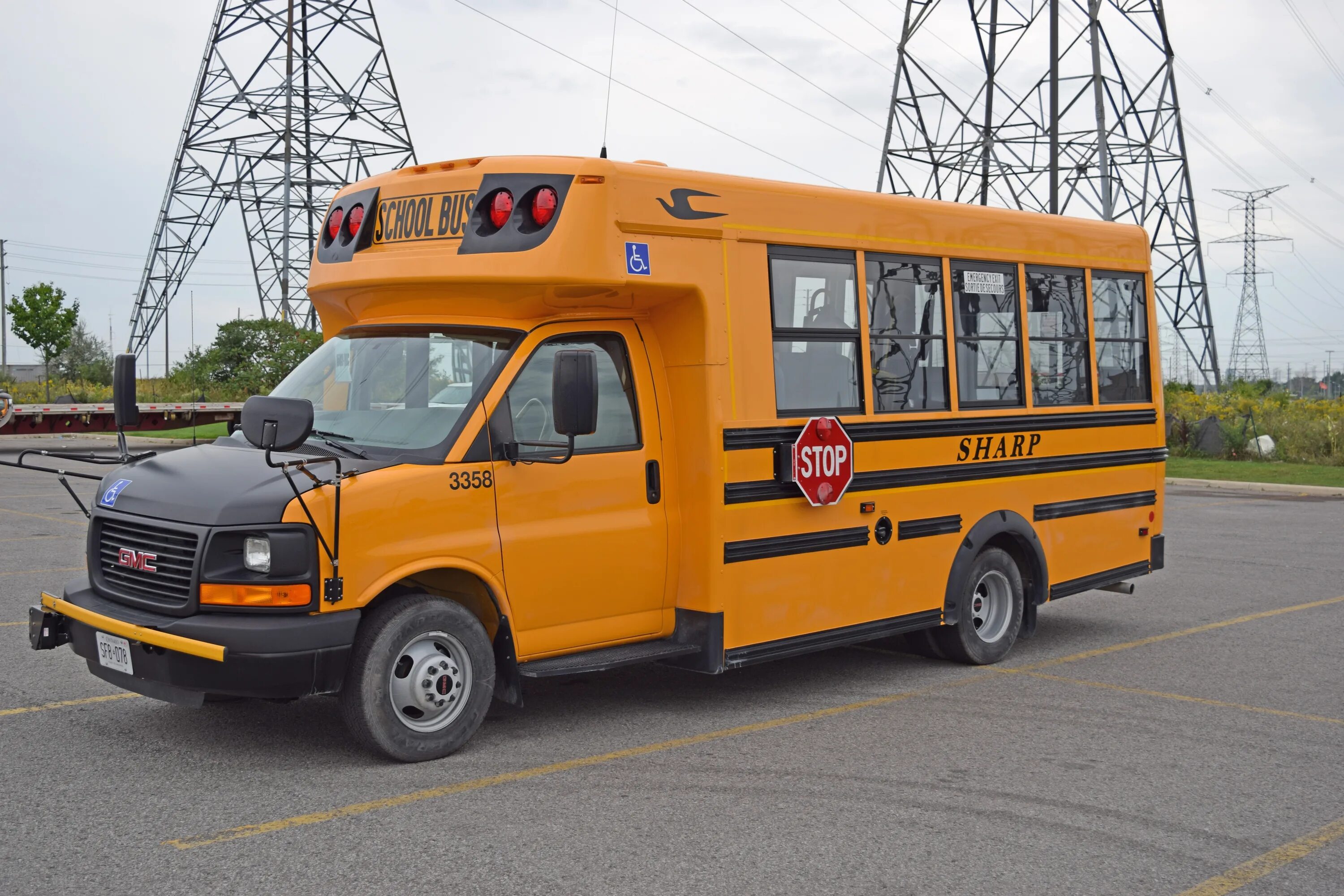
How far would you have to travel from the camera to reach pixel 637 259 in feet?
20.5

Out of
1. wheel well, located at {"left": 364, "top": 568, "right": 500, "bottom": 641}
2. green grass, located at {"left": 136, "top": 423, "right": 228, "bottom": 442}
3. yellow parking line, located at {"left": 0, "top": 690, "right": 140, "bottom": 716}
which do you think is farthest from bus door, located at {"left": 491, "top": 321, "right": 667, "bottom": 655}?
green grass, located at {"left": 136, "top": 423, "right": 228, "bottom": 442}

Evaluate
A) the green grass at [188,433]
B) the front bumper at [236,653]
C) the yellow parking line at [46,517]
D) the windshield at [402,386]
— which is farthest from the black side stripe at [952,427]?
the green grass at [188,433]

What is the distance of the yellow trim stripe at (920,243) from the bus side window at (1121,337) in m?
0.11

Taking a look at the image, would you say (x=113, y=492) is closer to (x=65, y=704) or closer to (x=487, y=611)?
(x=65, y=704)

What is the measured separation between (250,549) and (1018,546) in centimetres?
519

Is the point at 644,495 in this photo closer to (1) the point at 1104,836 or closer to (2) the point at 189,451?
(2) the point at 189,451

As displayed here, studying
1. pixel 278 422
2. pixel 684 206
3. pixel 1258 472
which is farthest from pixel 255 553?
pixel 1258 472

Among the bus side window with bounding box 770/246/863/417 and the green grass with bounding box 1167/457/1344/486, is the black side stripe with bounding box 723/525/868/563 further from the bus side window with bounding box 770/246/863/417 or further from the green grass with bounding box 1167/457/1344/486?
the green grass with bounding box 1167/457/1344/486

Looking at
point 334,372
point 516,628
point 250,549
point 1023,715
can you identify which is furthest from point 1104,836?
point 334,372

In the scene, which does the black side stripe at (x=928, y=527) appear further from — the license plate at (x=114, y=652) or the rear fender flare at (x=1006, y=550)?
the license plate at (x=114, y=652)

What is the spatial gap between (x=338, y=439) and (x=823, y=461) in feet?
8.45

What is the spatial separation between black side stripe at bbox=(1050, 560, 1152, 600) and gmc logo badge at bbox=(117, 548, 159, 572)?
18.7ft

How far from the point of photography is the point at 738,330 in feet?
21.7

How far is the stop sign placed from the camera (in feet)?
22.4
